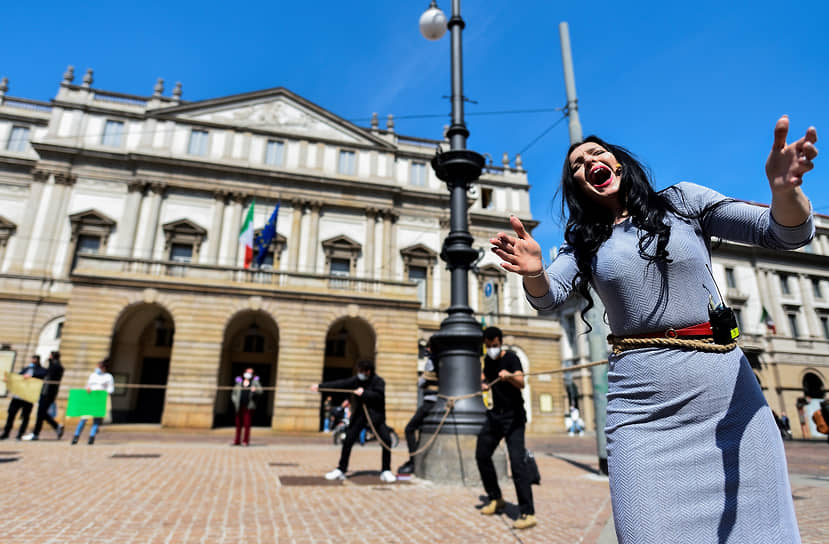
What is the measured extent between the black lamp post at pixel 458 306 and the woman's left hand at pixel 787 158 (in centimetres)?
618

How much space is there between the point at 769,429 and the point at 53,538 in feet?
15.2

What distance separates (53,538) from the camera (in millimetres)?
3648

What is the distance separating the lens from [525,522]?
4.49 meters

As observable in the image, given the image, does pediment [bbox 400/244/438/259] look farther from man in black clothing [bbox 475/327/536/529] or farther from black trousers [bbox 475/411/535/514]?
black trousers [bbox 475/411/535/514]

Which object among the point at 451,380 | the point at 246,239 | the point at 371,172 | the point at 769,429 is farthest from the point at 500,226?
the point at 769,429

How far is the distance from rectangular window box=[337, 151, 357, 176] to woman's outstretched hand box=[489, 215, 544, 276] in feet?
95.6

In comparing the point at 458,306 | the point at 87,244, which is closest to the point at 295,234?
the point at 87,244

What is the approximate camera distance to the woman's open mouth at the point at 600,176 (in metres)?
1.93

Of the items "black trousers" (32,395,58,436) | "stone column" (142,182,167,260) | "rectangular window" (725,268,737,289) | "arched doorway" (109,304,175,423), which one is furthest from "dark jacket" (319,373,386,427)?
"rectangular window" (725,268,737,289)

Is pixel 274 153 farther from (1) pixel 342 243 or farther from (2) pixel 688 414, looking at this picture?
(2) pixel 688 414

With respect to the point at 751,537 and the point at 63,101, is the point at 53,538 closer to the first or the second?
the point at 751,537

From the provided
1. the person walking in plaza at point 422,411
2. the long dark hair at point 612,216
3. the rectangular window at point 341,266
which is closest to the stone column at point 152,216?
the rectangular window at point 341,266

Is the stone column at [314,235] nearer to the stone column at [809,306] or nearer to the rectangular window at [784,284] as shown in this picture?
the rectangular window at [784,284]

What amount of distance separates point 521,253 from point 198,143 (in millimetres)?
30299
